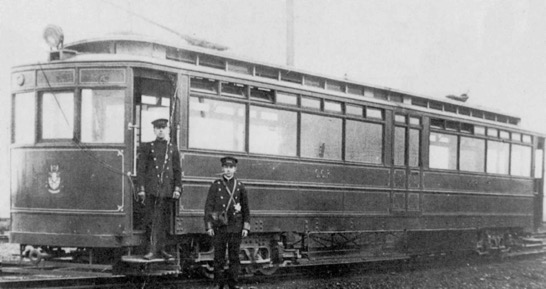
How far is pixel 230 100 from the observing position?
9562 mm

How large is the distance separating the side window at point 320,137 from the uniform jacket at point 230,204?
254 centimetres

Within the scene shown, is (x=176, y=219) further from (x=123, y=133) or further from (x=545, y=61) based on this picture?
(x=545, y=61)

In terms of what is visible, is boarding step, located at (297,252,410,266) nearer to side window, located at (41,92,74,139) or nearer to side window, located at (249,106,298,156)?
side window, located at (249,106,298,156)

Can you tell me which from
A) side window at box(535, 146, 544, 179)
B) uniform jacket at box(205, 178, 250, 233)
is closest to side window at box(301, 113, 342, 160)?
uniform jacket at box(205, 178, 250, 233)

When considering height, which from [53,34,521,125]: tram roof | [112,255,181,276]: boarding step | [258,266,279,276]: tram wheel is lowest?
[258,266,279,276]: tram wheel

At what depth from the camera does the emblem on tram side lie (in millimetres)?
8617

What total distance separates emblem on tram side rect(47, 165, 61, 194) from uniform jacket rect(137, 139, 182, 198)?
1.04m

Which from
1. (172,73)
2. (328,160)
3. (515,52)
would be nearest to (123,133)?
(172,73)

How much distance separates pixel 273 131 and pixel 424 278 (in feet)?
11.3

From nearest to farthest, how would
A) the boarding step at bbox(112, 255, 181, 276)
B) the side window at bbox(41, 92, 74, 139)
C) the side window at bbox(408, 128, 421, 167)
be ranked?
the boarding step at bbox(112, 255, 181, 276), the side window at bbox(41, 92, 74, 139), the side window at bbox(408, 128, 421, 167)

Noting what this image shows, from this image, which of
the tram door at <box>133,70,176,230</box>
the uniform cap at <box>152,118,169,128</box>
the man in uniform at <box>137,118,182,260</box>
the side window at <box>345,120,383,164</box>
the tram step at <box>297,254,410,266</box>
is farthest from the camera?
the side window at <box>345,120,383,164</box>

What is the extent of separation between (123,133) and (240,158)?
6.01 ft

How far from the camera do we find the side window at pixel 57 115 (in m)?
8.73

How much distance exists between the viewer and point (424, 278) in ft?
35.8
